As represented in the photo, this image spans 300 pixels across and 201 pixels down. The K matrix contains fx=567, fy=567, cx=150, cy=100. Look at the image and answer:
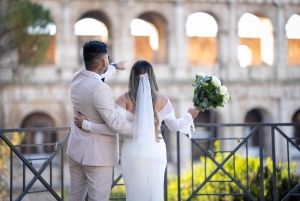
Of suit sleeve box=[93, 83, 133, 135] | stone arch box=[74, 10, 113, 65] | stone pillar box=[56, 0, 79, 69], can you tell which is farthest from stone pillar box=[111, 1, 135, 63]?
suit sleeve box=[93, 83, 133, 135]

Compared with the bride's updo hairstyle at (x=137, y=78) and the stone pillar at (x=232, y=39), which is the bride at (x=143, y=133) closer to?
the bride's updo hairstyle at (x=137, y=78)

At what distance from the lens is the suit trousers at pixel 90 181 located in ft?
14.9

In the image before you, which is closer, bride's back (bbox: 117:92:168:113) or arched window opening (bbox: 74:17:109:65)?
bride's back (bbox: 117:92:168:113)

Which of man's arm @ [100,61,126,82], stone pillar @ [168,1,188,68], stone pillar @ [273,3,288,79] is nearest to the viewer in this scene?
man's arm @ [100,61,126,82]

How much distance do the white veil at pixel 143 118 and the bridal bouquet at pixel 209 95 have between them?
56 centimetres

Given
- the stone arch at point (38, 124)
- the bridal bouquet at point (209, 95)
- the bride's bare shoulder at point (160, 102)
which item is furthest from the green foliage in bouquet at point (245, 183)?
the stone arch at point (38, 124)

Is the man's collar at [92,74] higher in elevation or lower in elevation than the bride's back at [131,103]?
higher

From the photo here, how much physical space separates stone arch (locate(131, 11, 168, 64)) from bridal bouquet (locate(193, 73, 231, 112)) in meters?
21.2

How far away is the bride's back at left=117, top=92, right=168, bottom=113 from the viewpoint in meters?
4.73

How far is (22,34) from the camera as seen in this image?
21.0 metres

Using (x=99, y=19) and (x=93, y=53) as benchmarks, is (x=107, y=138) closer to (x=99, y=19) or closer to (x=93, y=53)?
(x=93, y=53)

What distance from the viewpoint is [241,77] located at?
86.4 feet

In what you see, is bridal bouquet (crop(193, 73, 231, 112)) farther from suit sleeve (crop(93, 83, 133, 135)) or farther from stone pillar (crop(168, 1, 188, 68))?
stone pillar (crop(168, 1, 188, 68))

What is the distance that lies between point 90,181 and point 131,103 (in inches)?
28.6
